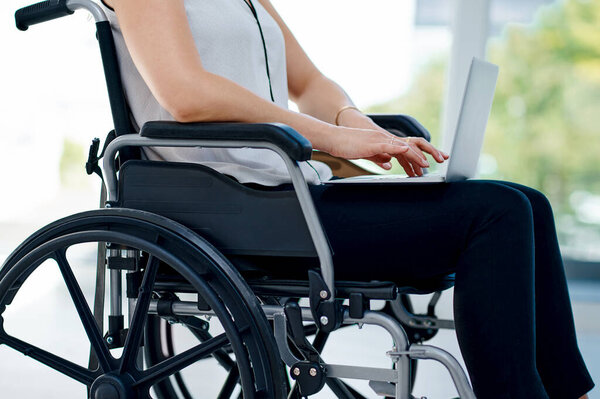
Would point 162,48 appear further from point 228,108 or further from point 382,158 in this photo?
point 382,158

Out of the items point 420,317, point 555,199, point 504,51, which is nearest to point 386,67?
point 504,51

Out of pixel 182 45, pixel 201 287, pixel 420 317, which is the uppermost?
pixel 182 45

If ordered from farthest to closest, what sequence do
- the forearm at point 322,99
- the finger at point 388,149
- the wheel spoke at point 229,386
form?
the forearm at point 322,99, the wheel spoke at point 229,386, the finger at point 388,149

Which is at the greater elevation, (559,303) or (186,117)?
(186,117)

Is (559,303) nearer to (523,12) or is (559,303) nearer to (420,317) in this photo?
(420,317)

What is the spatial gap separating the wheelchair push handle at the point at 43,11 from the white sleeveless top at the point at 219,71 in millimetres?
79

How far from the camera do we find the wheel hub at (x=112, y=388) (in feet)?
3.39

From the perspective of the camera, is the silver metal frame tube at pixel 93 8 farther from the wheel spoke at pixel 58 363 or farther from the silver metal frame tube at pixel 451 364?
the silver metal frame tube at pixel 451 364

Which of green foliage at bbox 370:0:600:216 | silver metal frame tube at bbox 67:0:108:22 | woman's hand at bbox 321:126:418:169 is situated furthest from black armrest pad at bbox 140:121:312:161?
green foliage at bbox 370:0:600:216

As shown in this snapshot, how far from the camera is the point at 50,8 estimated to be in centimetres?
115

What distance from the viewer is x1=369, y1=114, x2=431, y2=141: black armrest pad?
1458mm

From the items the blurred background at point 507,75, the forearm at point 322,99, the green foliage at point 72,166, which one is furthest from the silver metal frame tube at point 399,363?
the green foliage at point 72,166


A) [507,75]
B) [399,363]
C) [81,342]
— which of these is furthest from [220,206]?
[507,75]

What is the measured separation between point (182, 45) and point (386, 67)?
80.6 inches
